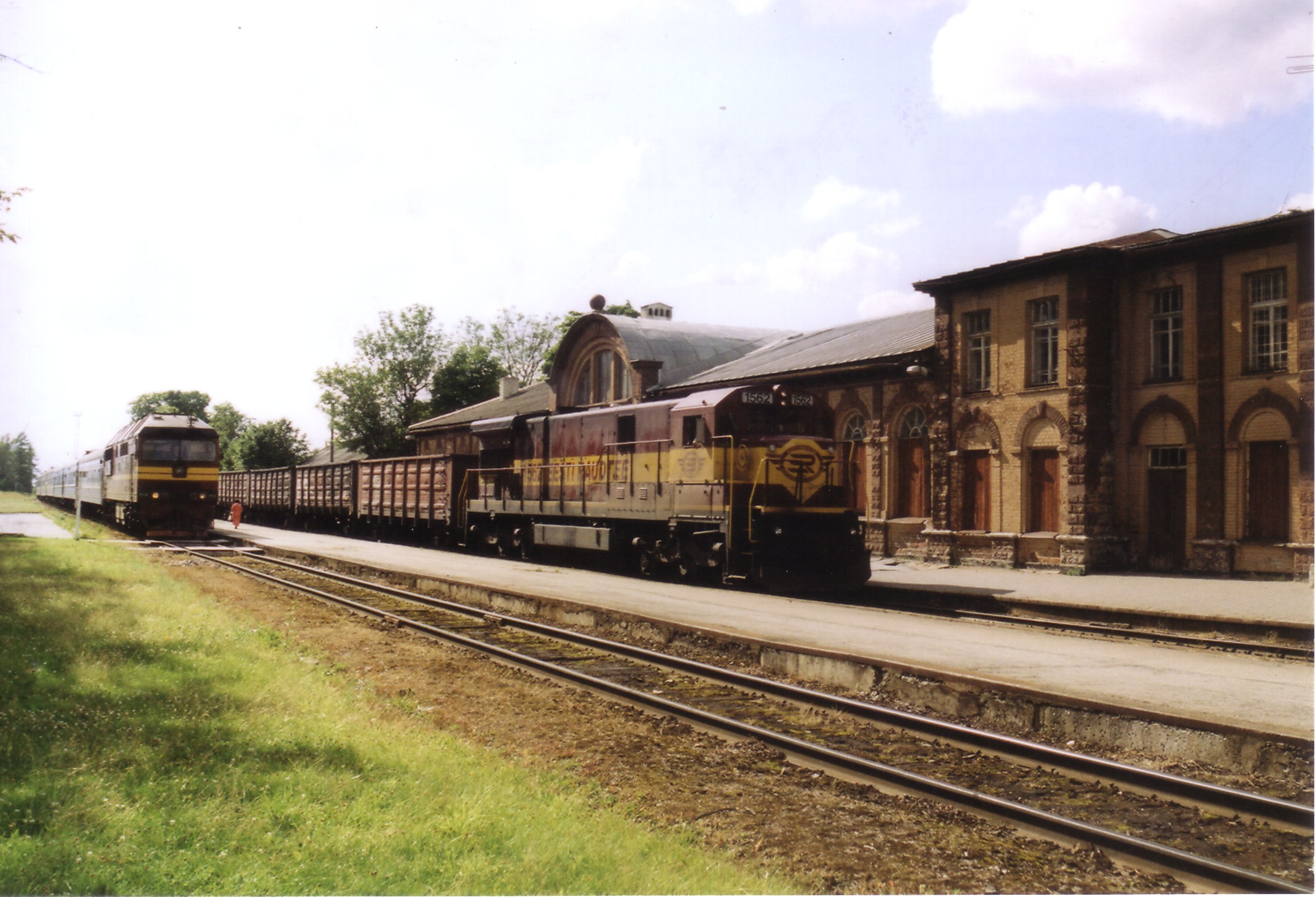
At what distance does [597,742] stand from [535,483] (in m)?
16.8

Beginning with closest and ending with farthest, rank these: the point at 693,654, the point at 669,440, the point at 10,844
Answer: the point at 10,844 → the point at 693,654 → the point at 669,440

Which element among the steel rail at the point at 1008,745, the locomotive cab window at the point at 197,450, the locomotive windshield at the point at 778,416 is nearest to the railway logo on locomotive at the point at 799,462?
the locomotive windshield at the point at 778,416

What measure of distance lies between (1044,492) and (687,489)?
903cm

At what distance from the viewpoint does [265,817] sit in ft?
17.3

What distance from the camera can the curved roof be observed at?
3659cm

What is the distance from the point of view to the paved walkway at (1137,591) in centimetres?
1431

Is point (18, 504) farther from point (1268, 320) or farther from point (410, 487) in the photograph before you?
point (1268, 320)

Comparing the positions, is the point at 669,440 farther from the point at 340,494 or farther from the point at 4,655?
the point at 340,494

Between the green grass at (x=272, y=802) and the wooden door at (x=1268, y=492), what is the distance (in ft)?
56.3

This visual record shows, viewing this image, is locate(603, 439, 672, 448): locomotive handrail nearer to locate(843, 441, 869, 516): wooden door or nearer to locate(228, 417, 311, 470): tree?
locate(843, 441, 869, 516): wooden door

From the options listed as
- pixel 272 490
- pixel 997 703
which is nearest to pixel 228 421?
pixel 272 490

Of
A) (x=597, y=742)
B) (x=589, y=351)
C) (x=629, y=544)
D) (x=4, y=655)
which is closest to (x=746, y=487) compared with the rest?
(x=629, y=544)

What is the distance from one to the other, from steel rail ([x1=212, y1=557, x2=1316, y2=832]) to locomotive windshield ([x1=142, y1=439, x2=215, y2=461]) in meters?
20.7

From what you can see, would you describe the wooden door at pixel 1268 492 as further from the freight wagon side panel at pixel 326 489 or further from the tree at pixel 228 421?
the tree at pixel 228 421
